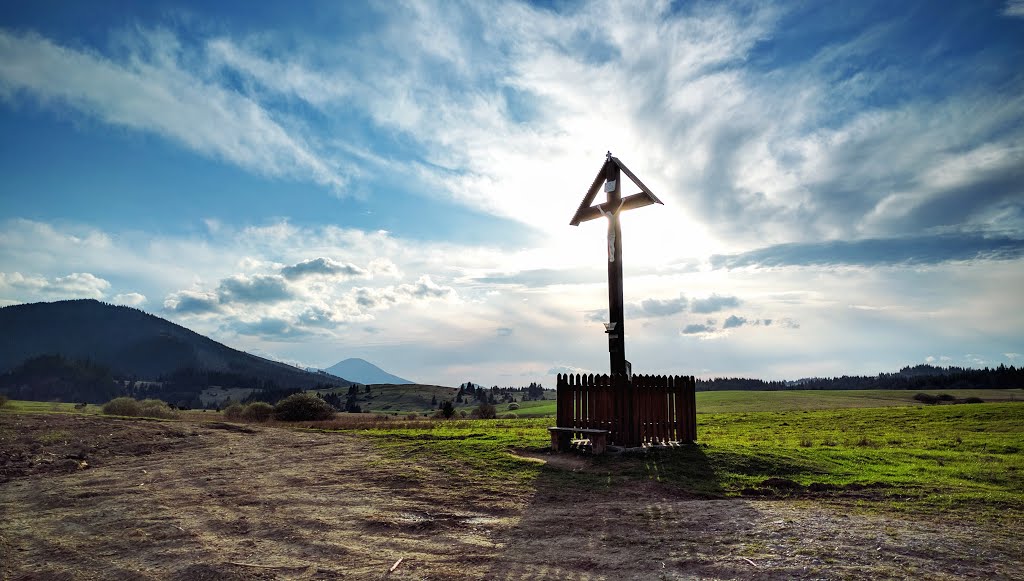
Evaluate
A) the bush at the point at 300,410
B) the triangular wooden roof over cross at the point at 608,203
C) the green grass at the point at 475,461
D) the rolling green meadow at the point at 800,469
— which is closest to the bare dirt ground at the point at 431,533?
the green grass at the point at 475,461

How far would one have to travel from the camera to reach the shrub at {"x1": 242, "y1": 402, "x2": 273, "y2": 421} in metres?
35.7

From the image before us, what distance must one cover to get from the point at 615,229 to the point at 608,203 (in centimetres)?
93

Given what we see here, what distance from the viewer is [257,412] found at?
36.1 meters

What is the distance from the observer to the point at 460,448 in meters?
15.2

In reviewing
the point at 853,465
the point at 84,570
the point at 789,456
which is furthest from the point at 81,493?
the point at 853,465

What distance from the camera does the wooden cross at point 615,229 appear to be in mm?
15203

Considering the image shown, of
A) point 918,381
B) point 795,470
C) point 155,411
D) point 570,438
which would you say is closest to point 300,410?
point 155,411

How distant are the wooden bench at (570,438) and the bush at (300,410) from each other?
2469 cm

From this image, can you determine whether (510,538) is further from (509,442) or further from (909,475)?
(909,475)

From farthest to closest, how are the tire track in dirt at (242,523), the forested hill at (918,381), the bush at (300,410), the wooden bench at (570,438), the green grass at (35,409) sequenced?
the forested hill at (918,381) → the bush at (300,410) → the green grass at (35,409) → the wooden bench at (570,438) → the tire track in dirt at (242,523)

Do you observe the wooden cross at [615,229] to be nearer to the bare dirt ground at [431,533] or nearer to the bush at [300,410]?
the bare dirt ground at [431,533]

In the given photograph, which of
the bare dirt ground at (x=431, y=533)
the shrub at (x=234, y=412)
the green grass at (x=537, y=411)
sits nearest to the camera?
the bare dirt ground at (x=431, y=533)

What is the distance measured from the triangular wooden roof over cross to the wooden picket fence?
479 cm

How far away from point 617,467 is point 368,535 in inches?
260
